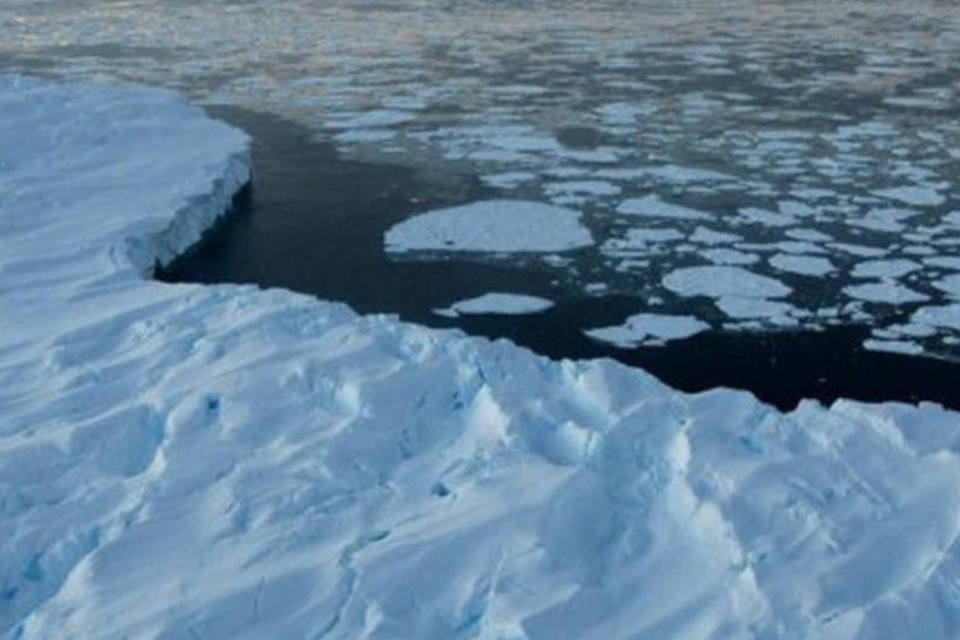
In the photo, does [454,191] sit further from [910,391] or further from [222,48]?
[222,48]

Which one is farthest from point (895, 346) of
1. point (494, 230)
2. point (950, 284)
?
point (494, 230)

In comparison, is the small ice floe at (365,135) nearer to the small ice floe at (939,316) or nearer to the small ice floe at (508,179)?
the small ice floe at (508,179)

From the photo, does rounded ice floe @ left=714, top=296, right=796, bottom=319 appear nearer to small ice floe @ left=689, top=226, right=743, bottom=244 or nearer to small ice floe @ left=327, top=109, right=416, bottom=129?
small ice floe @ left=689, top=226, right=743, bottom=244

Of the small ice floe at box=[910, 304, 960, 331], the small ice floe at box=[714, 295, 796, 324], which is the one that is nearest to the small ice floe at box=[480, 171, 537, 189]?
the small ice floe at box=[714, 295, 796, 324]

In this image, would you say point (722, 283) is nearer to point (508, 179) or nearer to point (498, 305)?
point (498, 305)

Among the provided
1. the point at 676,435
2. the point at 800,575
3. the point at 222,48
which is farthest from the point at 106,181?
the point at 222,48

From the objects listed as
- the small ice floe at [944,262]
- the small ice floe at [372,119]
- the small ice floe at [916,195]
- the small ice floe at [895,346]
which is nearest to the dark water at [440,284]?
the small ice floe at [895,346]

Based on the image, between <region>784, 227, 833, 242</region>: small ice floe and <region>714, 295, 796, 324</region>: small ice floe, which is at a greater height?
<region>714, 295, 796, 324</region>: small ice floe
